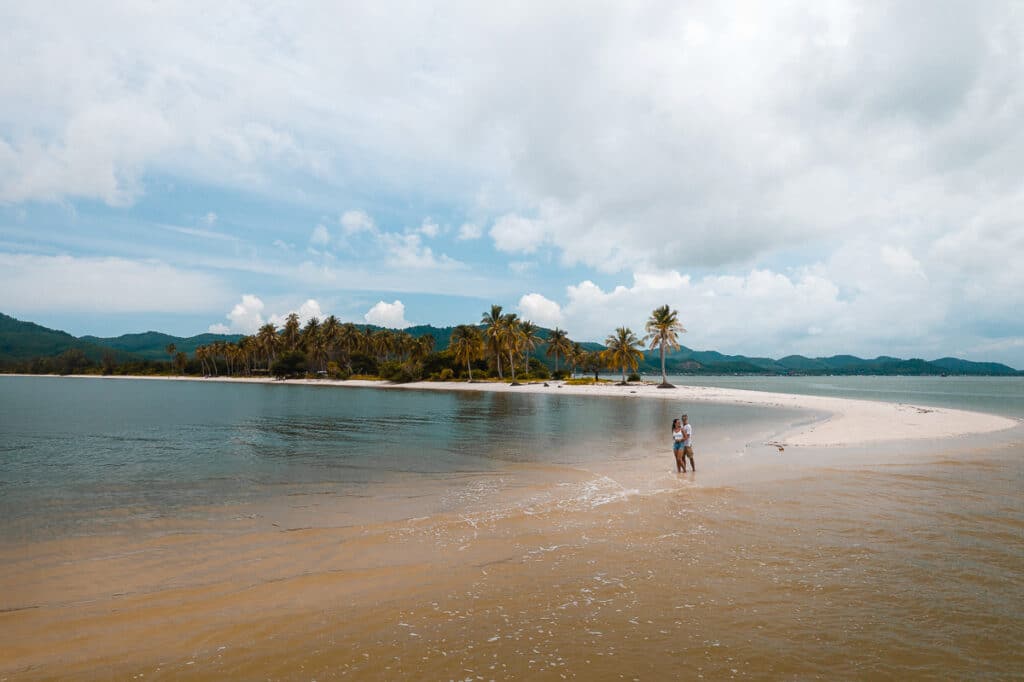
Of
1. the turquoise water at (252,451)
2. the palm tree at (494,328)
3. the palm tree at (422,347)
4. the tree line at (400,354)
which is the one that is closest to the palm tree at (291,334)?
the tree line at (400,354)

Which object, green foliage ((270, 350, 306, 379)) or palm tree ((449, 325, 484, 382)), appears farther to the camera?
green foliage ((270, 350, 306, 379))

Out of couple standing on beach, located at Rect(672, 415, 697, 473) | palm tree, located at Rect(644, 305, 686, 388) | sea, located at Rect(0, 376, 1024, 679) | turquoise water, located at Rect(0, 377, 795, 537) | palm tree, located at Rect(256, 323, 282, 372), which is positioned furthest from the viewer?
palm tree, located at Rect(256, 323, 282, 372)

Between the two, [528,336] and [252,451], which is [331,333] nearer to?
[528,336]

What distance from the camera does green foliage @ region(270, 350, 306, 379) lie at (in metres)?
124

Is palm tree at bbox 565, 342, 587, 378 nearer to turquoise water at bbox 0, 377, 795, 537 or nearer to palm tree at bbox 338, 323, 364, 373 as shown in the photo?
palm tree at bbox 338, 323, 364, 373

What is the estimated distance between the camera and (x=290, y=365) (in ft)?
408

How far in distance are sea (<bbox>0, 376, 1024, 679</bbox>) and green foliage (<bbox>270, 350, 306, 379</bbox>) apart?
11255cm

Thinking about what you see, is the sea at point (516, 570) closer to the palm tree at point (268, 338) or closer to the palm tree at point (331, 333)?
the palm tree at point (331, 333)

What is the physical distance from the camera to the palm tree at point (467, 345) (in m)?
98.6

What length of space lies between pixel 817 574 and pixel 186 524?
13.1m

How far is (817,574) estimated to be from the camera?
7930 millimetres

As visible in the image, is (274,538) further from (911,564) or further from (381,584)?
(911,564)

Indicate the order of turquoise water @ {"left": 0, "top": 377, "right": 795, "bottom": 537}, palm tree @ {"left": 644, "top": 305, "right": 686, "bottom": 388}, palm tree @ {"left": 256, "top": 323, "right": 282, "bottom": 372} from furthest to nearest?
1. palm tree @ {"left": 256, "top": 323, "right": 282, "bottom": 372}
2. palm tree @ {"left": 644, "top": 305, "right": 686, "bottom": 388}
3. turquoise water @ {"left": 0, "top": 377, "right": 795, "bottom": 537}

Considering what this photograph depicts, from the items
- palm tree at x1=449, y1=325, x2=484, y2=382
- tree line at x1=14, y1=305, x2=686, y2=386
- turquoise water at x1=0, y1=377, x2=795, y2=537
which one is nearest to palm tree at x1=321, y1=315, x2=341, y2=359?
tree line at x1=14, y1=305, x2=686, y2=386
